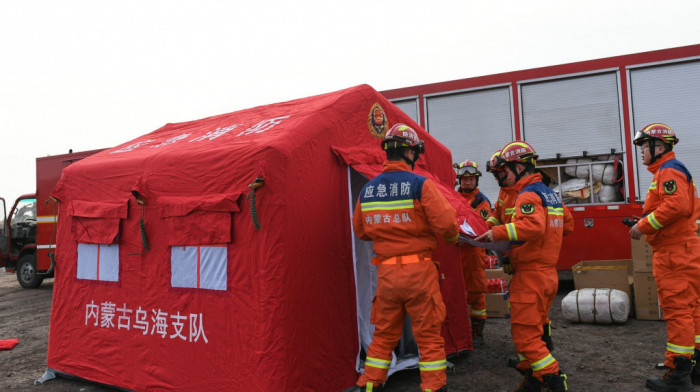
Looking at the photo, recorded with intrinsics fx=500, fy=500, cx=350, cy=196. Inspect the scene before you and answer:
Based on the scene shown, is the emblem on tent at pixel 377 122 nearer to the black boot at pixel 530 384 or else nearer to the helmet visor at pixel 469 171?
the helmet visor at pixel 469 171

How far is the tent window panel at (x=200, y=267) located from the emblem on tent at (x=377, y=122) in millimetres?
1919

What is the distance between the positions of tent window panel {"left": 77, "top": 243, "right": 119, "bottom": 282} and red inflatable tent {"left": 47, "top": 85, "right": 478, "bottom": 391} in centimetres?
2

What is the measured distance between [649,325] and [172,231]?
5.95 m

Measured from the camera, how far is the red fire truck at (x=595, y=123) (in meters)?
7.91

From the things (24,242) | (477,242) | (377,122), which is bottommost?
(477,242)

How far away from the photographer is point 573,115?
8.49m

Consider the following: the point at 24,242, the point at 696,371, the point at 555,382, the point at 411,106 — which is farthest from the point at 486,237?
the point at 24,242

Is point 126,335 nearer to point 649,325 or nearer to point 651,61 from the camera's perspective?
point 649,325

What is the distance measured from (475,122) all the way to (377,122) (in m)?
4.66

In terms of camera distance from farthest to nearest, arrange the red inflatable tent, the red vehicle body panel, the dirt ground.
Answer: the red vehicle body panel, the dirt ground, the red inflatable tent

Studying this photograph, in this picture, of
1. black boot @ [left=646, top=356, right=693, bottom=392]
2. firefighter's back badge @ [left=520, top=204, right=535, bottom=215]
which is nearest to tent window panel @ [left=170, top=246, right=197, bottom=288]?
firefighter's back badge @ [left=520, top=204, right=535, bottom=215]

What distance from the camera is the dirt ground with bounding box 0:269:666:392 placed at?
4574 mm

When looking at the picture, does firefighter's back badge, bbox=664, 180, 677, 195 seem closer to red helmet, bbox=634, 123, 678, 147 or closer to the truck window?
red helmet, bbox=634, 123, 678, 147

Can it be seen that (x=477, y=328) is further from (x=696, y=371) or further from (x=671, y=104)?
(x=671, y=104)
